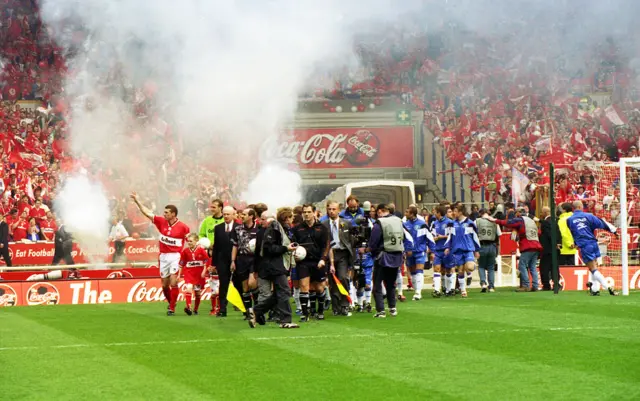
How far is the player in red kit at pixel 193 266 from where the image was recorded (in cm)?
2020

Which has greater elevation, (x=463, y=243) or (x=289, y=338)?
(x=463, y=243)

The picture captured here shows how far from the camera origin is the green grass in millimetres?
9906

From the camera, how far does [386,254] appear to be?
59.0 ft

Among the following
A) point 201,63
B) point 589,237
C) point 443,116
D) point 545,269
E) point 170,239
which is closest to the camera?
point 170,239

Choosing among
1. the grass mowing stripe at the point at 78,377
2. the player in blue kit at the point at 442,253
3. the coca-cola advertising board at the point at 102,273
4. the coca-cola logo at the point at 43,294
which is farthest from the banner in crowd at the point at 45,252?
the grass mowing stripe at the point at 78,377

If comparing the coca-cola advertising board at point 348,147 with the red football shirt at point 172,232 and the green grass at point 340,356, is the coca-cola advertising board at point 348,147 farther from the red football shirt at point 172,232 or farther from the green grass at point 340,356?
the green grass at point 340,356

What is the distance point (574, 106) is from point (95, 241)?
69.8ft

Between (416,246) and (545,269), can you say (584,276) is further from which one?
(416,246)

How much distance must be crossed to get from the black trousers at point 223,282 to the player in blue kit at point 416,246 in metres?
4.66

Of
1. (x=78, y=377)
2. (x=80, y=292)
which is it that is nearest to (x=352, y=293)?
(x=80, y=292)

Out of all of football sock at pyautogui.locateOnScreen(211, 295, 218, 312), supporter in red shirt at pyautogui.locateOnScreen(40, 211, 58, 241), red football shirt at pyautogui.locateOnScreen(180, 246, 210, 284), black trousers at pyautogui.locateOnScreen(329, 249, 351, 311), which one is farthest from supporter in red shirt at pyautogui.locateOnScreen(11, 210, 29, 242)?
black trousers at pyautogui.locateOnScreen(329, 249, 351, 311)

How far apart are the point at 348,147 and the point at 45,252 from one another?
13.7 metres

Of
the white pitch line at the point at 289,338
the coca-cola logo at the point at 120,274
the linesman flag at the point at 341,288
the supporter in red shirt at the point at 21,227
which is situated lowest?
the white pitch line at the point at 289,338

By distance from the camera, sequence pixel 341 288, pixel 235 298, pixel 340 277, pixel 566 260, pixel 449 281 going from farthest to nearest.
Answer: pixel 566 260 < pixel 449 281 < pixel 340 277 < pixel 341 288 < pixel 235 298
